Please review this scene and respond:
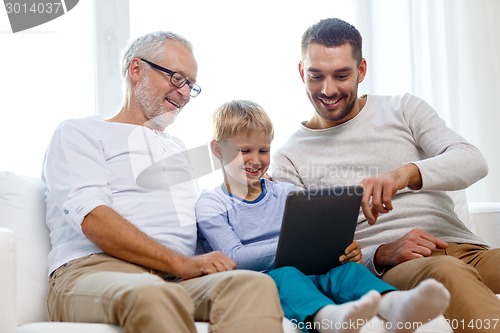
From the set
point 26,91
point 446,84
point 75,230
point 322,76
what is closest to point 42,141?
point 26,91

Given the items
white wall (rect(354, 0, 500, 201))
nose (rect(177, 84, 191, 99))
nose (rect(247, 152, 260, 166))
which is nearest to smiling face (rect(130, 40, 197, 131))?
nose (rect(177, 84, 191, 99))

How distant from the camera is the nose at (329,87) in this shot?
2.33 m

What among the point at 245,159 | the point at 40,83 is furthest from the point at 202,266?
the point at 40,83

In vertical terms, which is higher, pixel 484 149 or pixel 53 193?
pixel 53 193

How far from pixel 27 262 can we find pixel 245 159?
28.2 inches

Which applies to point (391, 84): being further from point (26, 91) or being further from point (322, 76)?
point (26, 91)

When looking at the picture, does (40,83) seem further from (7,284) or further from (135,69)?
(7,284)

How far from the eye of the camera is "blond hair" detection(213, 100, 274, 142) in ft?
7.22

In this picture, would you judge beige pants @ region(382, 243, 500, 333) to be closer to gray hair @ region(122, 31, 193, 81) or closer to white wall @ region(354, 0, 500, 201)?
gray hair @ region(122, 31, 193, 81)

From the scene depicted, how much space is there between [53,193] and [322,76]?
97 centimetres

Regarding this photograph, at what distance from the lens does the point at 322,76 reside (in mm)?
2357

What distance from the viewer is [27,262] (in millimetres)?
1957

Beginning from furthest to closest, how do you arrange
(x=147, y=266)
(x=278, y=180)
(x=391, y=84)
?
(x=391, y=84) < (x=278, y=180) < (x=147, y=266)

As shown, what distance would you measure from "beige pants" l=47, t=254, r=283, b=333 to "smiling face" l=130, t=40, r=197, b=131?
0.58 m
